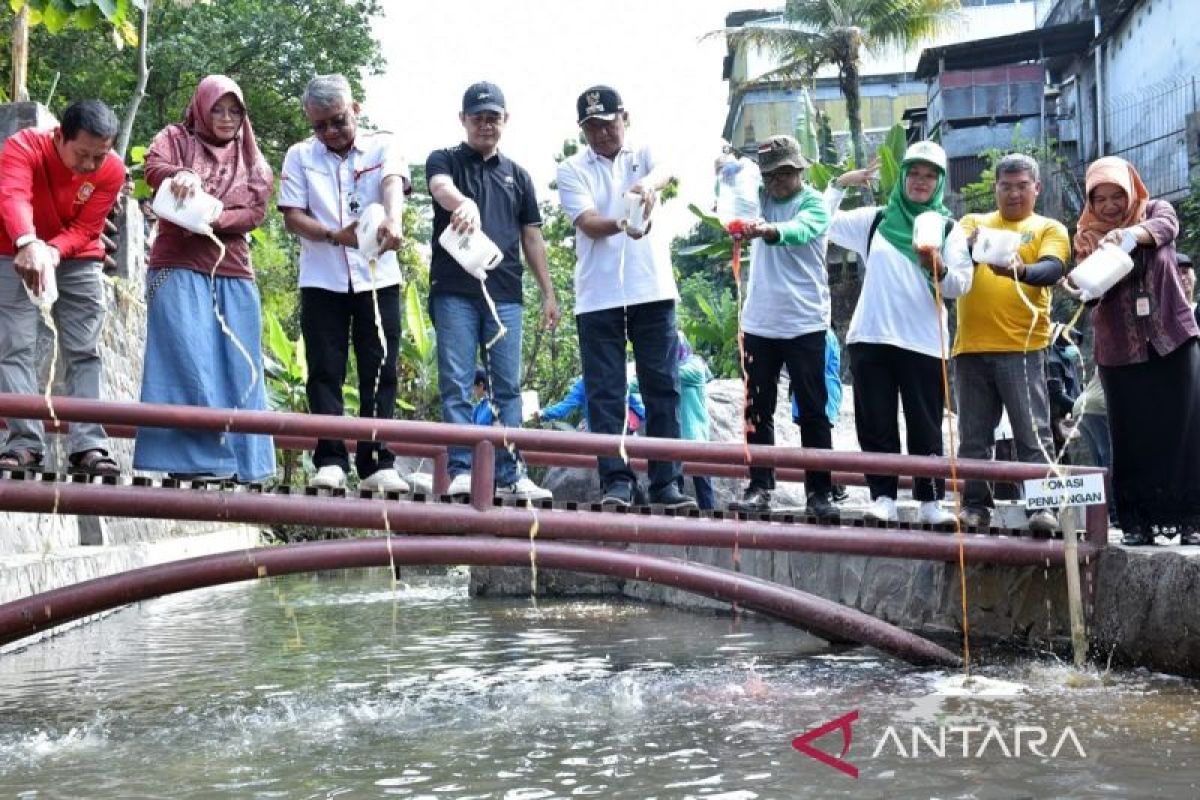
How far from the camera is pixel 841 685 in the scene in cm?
640

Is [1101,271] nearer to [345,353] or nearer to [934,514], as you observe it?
[934,514]

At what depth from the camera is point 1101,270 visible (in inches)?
249

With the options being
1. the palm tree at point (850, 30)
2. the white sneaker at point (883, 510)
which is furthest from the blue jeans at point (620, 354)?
the palm tree at point (850, 30)

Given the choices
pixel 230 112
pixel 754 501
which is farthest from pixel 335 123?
pixel 754 501

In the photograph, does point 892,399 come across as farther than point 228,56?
No

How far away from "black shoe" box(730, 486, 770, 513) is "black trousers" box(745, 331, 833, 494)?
0.04 meters

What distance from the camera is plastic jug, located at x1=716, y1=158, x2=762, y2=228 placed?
6688 mm

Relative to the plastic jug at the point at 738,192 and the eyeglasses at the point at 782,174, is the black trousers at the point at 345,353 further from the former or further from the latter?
the eyeglasses at the point at 782,174

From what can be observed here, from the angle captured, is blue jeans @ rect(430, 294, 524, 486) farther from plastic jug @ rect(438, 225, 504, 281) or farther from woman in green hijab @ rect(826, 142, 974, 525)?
woman in green hijab @ rect(826, 142, 974, 525)

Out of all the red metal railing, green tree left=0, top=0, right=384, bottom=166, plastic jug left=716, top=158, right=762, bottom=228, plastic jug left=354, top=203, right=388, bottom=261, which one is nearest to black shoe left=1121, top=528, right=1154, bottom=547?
the red metal railing

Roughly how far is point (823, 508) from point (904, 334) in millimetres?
906

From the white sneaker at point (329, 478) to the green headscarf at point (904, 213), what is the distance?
283cm

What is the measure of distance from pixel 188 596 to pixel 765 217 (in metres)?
8.21

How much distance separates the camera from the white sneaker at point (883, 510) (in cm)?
672
